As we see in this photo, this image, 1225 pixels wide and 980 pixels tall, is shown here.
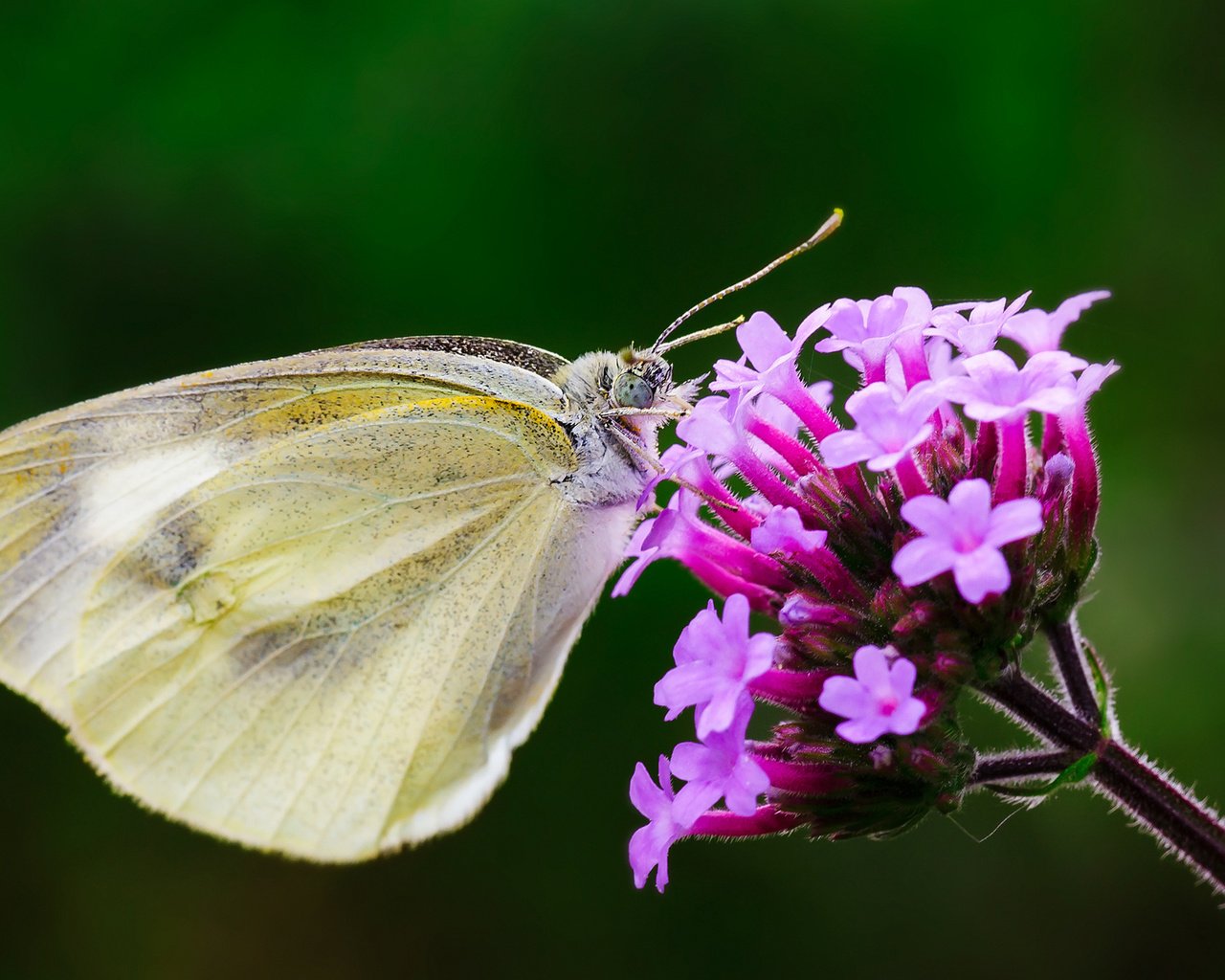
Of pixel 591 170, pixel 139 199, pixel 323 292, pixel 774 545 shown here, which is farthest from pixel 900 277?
pixel 139 199

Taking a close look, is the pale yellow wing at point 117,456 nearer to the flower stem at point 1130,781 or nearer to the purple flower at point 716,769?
the purple flower at point 716,769

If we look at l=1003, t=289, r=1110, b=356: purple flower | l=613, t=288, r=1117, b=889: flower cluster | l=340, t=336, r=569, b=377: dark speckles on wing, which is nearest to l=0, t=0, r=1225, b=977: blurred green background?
l=340, t=336, r=569, b=377: dark speckles on wing

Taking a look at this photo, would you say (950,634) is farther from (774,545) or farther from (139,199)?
(139,199)

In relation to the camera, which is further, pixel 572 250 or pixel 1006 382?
pixel 572 250

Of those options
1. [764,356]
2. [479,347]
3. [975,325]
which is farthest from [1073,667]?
[479,347]

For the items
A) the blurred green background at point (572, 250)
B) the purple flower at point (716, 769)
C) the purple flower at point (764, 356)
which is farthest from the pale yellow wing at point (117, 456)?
the blurred green background at point (572, 250)

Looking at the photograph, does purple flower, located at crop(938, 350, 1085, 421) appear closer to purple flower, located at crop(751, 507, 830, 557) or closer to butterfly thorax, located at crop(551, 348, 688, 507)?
purple flower, located at crop(751, 507, 830, 557)

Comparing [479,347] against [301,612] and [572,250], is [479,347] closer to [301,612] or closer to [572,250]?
[301,612]

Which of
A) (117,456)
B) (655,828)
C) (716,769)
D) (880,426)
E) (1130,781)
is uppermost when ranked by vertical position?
(117,456)
